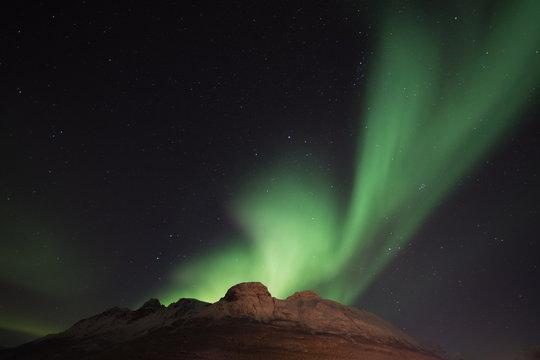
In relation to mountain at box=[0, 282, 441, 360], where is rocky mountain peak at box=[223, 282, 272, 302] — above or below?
above

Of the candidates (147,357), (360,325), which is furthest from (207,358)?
(360,325)

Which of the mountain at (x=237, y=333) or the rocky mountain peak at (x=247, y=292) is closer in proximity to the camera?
the mountain at (x=237, y=333)

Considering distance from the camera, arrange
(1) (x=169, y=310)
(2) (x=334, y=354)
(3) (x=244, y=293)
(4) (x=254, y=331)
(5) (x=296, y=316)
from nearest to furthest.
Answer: (2) (x=334, y=354)
(4) (x=254, y=331)
(5) (x=296, y=316)
(3) (x=244, y=293)
(1) (x=169, y=310)

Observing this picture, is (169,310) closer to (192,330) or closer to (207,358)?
(192,330)

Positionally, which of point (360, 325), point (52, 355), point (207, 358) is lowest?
point (207, 358)

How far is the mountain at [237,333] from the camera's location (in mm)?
A: 23875

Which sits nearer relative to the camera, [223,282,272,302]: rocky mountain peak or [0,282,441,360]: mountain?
[0,282,441,360]: mountain

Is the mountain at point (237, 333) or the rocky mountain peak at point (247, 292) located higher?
the rocky mountain peak at point (247, 292)

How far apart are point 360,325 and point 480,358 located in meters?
44.5

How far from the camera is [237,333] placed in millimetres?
28031

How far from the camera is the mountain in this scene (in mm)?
23875

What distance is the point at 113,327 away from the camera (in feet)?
147

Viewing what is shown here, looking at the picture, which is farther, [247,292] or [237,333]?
[247,292]

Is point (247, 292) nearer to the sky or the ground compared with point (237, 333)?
nearer to the sky
